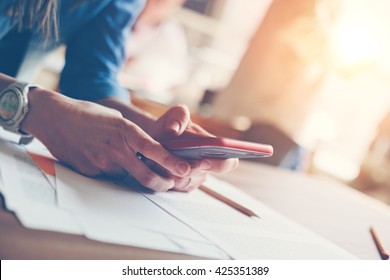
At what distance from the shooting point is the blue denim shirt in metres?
0.70

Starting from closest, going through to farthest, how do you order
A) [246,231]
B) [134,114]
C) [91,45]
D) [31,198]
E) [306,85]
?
1. [31,198]
2. [246,231]
3. [134,114]
4. [91,45]
5. [306,85]

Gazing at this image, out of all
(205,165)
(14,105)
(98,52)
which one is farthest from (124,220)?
(98,52)

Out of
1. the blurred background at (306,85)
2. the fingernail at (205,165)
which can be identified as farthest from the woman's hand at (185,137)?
the blurred background at (306,85)

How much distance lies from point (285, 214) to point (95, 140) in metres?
0.32

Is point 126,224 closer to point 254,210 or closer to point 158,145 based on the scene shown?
point 158,145

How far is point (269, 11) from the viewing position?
2.23 meters

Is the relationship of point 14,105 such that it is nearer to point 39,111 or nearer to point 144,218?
point 39,111

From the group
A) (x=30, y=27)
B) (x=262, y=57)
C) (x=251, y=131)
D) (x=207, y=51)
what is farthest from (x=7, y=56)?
(x=207, y=51)

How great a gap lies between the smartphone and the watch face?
0.64ft

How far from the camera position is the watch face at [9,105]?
1.54 feet

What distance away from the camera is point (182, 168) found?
0.41 meters

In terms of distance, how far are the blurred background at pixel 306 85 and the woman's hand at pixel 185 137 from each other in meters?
1.02

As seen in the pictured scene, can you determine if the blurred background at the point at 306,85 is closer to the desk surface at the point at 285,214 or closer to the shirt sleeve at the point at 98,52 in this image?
the desk surface at the point at 285,214

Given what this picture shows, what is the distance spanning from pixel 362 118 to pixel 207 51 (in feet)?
4.56
